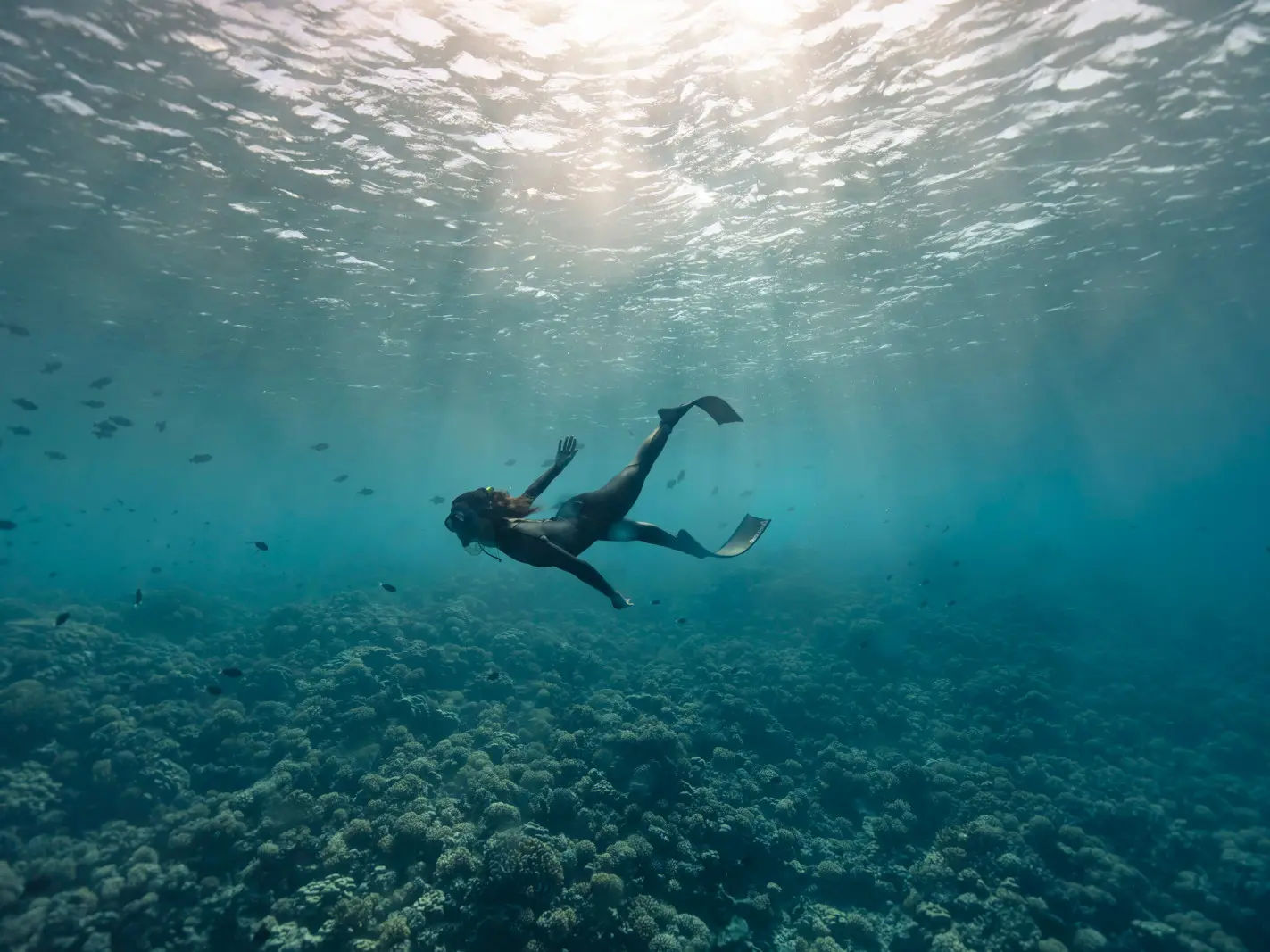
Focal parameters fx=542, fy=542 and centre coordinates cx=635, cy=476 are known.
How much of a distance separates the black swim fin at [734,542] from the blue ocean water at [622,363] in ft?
5.43

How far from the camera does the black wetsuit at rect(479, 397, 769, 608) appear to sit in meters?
5.18

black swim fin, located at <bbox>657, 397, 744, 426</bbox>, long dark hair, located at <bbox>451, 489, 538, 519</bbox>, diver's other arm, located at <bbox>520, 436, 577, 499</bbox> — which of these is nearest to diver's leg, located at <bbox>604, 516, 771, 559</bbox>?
diver's other arm, located at <bbox>520, 436, 577, 499</bbox>

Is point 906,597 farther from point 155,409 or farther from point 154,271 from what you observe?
point 155,409

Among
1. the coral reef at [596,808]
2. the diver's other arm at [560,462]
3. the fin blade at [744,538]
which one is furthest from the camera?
the coral reef at [596,808]

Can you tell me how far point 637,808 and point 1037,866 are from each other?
Answer: 7645 millimetres

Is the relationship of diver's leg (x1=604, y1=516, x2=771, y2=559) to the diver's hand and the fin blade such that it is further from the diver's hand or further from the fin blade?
the diver's hand

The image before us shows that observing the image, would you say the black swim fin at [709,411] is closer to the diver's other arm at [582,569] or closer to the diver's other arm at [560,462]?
the diver's other arm at [560,462]

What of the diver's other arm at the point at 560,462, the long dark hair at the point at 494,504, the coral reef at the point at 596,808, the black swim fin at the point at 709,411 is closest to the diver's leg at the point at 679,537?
the diver's other arm at the point at 560,462

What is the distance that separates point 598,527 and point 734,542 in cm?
187

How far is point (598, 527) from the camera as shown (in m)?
6.07

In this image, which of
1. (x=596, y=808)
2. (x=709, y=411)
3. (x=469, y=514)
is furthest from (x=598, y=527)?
(x=596, y=808)

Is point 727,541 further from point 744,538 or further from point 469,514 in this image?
point 469,514

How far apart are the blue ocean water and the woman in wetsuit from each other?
482 mm

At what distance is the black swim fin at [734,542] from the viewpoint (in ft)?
21.2
